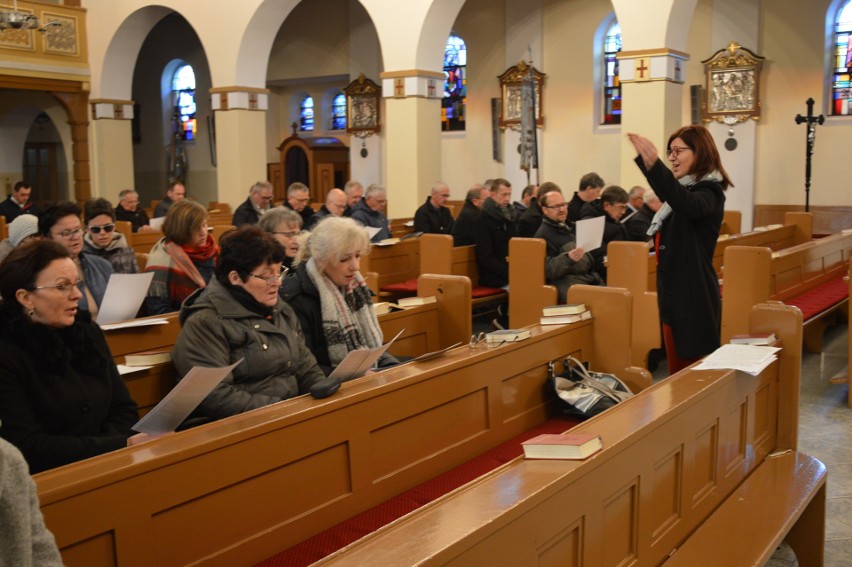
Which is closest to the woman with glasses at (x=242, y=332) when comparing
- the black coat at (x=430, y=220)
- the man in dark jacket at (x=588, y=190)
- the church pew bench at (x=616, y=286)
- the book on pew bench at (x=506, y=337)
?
the book on pew bench at (x=506, y=337)

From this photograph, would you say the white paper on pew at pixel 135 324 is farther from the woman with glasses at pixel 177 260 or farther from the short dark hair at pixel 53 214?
the short dark hair at pixel 53 214

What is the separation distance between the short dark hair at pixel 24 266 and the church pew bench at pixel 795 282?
165 inches

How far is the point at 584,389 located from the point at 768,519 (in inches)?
38.1

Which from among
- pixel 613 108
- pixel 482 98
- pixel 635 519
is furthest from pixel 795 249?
pixel 482 98

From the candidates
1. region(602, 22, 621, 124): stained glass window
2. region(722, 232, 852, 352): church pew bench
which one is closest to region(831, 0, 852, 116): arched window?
region(602, 22, 621, 124): stained glass window

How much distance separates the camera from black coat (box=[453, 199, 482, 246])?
7.80m

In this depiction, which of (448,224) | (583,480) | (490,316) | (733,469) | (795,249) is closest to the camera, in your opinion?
(583,480)

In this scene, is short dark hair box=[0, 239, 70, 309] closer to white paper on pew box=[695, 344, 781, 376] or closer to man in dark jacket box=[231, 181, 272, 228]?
white paper on pew box=[695, 344, 781, 376]

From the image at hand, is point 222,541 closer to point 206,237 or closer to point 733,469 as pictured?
point 733,469

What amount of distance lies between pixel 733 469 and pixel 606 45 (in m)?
12.3

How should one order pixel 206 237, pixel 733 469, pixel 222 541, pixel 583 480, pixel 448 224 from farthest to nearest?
pixel 448 224 < pixel 206 237 < pixel 733 469 < pixel 222 541 < pixel 583 480

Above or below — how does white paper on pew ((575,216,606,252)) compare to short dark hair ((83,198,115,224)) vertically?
below

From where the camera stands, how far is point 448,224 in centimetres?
938

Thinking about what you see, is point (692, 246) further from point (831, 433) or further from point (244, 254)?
point (831, 433)
